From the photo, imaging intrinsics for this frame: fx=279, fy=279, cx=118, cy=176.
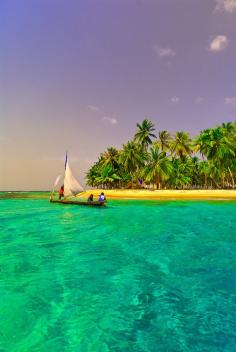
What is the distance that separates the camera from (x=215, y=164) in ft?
198

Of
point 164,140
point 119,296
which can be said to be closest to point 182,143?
point 164,140

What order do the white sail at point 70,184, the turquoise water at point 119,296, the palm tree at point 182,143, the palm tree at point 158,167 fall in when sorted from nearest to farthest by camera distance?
1. the turquoise water at point 119,296
2. the white sail at point 70,184
3. the palm tree at point 158,167
4. the palm tree at point 182,143

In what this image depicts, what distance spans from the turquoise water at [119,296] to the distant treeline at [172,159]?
47800 millimetres

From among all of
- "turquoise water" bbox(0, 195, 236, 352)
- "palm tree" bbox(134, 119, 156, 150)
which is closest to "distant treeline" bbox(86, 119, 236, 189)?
"palm tree" bbox(134, 119, 156, 150)

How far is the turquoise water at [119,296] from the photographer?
513 cm

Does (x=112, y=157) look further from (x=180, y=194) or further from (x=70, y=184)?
(x=70, y=184)

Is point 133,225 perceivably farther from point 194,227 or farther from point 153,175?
point 153,175

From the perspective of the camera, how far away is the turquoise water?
5.13 meters

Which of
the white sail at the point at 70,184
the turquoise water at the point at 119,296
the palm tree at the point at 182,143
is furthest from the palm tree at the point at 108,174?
the turquoise water at the point at 119,296

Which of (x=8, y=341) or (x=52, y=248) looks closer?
(x=8, y=341)

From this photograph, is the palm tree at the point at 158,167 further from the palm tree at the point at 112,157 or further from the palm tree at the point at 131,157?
the palm tree at the point at 112,157

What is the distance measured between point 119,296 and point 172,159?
Answer: 64.3m

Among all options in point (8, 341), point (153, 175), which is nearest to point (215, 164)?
point (153, 175)

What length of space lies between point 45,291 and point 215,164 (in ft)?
190
